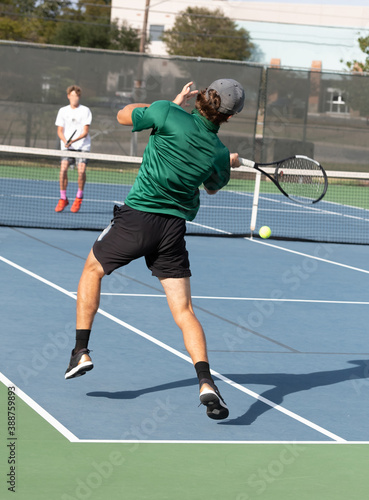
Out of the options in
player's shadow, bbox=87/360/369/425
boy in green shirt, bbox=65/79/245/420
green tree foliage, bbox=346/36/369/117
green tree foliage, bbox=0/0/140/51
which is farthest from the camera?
green tree foliage, bbox=0/0/140/51

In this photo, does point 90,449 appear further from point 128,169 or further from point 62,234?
point 128,169

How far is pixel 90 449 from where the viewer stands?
4293 millimetres

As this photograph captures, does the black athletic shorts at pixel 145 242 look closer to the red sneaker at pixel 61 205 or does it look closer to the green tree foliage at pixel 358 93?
the red sneaker at pixel 61 205

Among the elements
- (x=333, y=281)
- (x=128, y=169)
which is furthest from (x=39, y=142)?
(x=333, y=281)

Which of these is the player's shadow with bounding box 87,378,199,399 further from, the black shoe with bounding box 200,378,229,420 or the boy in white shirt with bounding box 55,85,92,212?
the boy in white shirt with bounding box 55,85,92,212

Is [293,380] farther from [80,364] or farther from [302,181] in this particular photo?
[302,181]

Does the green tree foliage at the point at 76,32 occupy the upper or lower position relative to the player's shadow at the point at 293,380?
upper

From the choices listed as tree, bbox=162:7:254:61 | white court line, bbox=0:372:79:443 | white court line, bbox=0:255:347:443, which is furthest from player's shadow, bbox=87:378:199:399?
tree, bbox=162:7:254:61

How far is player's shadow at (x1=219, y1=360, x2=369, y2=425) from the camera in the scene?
543 cm

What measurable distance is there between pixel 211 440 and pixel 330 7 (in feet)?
203

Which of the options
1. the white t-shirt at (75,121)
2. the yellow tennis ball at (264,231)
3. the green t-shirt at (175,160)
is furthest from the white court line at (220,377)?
the white t-shirt at (75,121)

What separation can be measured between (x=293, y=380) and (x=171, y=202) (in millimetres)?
1620

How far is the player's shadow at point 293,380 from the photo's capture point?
543 cm

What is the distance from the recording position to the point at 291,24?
61.9 m
